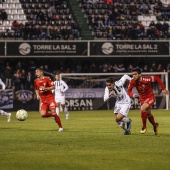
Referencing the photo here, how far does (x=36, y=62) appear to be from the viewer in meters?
42.5

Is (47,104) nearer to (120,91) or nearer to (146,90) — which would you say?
(120,91)

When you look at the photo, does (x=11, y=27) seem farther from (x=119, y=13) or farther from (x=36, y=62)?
(x=119, y=13)

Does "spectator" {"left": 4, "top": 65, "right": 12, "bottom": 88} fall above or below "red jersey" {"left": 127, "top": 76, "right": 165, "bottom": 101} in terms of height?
below

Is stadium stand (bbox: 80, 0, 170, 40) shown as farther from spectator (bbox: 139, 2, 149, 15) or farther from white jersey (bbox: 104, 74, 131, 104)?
white jersey (bbox: 104, 74, 131, 104)

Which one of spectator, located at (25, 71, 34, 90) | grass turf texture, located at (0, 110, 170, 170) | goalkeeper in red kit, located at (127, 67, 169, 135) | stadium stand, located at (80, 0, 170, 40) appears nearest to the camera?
grass turf texture, located at (0, 110, 170, 170)

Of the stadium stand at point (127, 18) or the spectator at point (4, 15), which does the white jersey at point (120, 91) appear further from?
the spectator at point (4, 15)

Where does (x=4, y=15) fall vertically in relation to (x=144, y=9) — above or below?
below

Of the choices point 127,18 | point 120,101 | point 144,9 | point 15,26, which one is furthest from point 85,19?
point 120,101

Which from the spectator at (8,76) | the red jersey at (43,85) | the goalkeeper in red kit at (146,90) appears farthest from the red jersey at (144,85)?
the spectator at (8,76)

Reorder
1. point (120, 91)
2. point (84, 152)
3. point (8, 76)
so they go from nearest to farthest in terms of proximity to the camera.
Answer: point (84, 152) < point (120, 91) < point (8, 76)

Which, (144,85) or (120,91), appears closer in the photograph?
(144,85)

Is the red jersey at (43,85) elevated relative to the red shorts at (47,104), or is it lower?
elevated

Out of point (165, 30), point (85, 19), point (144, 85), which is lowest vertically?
point (144, 85)

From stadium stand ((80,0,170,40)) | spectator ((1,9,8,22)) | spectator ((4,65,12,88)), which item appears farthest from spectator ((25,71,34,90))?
spectator ((1,9,8,22))
